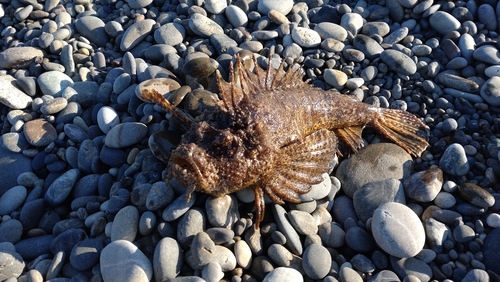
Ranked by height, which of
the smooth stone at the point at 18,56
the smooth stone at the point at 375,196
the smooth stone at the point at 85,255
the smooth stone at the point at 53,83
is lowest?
the smooth stone at the point at 85,255

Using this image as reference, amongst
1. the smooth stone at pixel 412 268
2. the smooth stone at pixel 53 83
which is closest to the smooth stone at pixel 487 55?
the smooth stone at pixel 412 268

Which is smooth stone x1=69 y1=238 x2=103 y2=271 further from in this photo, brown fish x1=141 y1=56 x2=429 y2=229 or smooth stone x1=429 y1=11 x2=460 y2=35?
smooth stone x1=429 y1=11 x2=460 y2=35

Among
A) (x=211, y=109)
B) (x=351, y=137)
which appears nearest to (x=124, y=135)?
(x=211, y=109)

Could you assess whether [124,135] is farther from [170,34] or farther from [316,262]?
[316,262]

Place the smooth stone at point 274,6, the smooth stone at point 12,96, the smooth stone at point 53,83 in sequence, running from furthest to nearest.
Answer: the smooth stone at point 274,6, the smooth stone at point 53,83, the smooth stone at point 12,96

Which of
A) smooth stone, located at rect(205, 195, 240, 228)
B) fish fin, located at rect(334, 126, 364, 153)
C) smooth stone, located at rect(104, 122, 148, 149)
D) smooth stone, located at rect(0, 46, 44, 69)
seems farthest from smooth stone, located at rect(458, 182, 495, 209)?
smooth stone, located at rect(0, 46, 44, 69)

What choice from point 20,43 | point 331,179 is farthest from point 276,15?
point 20,43

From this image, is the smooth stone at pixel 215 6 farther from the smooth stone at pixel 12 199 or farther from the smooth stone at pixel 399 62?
the smooth stone at pixel 12 199
